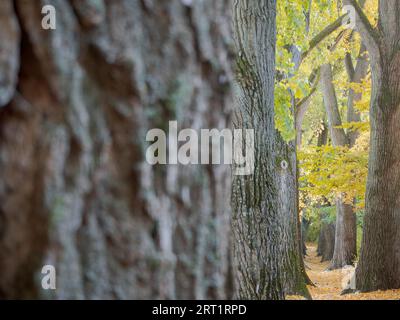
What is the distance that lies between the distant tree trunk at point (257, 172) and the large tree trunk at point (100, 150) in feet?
13.7

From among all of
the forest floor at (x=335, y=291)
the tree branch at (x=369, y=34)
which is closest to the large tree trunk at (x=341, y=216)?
the forest floor at (x=335, y=291)

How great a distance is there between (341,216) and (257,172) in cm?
1488

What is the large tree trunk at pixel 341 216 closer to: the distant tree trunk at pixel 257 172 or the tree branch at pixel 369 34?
the tree branch at pixel 369 34

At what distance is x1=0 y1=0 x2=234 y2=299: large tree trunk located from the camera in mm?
1189

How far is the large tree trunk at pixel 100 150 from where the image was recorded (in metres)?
1.19

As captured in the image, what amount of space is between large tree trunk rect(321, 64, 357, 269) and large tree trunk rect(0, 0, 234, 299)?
18.6 meters

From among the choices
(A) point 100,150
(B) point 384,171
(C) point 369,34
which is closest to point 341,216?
(B) point 384,171

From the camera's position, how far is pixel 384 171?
11.2 meters

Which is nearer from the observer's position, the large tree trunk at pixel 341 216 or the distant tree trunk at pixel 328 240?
the large tree trunk at pixel 341 216

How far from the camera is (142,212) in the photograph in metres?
1.29

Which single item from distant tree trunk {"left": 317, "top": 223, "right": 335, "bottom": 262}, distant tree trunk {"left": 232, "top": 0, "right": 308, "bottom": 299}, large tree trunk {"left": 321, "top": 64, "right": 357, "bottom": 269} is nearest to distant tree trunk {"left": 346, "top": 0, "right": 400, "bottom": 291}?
distant tree trunk {"left": 232, "top": 0, "right": 308, "bottom": 299}

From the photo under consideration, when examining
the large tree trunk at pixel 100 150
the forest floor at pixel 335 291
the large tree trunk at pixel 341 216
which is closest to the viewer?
A: the large tree trunk at pixel 100 150

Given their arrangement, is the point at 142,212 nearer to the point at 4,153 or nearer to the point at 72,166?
the point at 72,166

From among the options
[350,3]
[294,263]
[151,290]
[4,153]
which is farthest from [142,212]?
[350,3]
